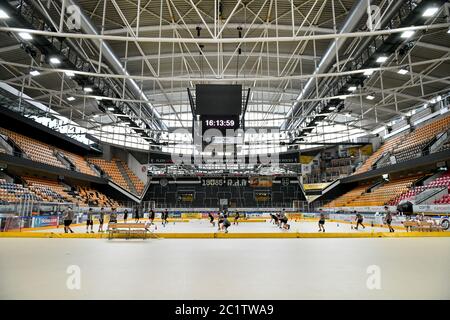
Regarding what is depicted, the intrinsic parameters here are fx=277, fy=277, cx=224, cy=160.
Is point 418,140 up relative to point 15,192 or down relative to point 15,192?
up

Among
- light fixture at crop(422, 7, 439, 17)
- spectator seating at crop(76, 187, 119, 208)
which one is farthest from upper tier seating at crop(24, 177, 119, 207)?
light fixture at crop(422, 7, 439, 17)

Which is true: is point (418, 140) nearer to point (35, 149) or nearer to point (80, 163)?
point (35, 149)

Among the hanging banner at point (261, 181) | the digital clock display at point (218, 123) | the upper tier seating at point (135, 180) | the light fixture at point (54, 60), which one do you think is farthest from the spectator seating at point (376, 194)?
the light fixture at point (54, 60)

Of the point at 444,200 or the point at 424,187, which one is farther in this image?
the point at 424,187

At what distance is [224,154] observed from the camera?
88.9 ft

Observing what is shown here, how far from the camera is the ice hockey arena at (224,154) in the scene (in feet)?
16.4

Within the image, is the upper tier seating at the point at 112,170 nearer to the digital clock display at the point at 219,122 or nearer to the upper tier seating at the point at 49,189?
the upper tier seating at the point at 49,189

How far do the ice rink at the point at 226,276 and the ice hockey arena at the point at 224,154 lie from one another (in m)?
0.04

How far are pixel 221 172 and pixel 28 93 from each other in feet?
77.4

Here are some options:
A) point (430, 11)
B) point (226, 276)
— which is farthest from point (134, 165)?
point (226, 276)

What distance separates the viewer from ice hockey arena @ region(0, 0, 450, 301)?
499cm

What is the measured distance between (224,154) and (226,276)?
74.4 ft
